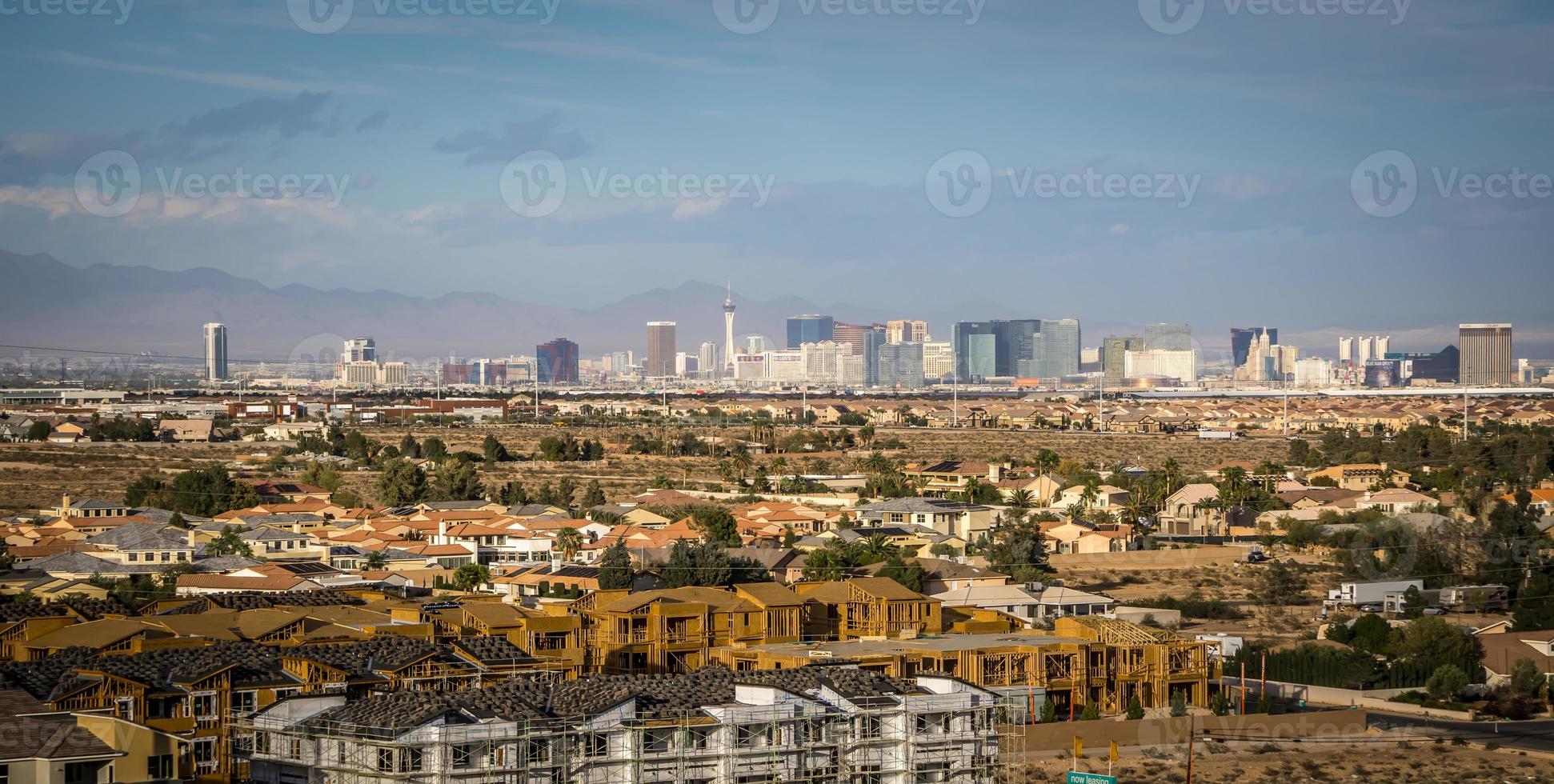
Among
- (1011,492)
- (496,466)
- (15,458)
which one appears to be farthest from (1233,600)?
(15,458)

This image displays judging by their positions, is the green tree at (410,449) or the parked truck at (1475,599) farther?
the green tree at (410,449)

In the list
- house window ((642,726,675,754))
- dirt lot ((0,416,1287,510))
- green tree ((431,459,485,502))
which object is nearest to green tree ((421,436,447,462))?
dirt lot ((0,416,1287,510))

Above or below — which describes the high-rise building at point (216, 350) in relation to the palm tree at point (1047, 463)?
above

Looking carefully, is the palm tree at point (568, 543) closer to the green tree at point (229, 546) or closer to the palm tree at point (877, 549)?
the palm tree at point (877, 549)

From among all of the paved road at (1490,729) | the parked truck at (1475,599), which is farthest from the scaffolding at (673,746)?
the parked truck at (1475,599)

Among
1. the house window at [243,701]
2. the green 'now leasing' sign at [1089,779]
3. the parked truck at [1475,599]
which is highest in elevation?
the house window at [243,701]
